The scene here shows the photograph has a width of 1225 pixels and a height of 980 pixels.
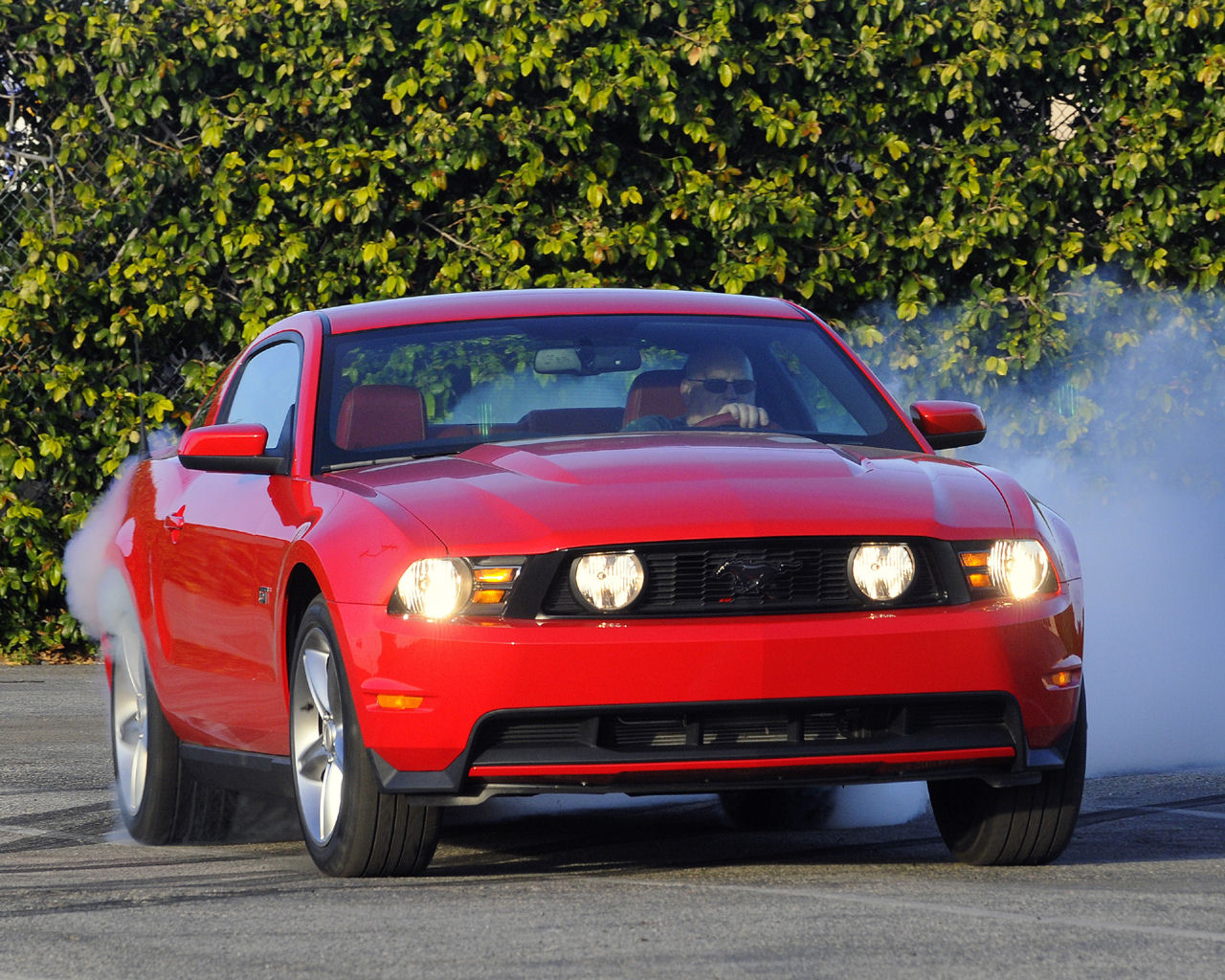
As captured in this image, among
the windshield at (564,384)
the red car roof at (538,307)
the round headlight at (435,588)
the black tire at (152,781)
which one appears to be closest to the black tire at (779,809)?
the windshield at (564,384)

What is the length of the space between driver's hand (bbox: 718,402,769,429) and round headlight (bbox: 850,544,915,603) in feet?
4.11

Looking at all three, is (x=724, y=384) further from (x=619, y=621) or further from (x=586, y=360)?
(x=619, y=621)

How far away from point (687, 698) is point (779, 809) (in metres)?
2.04

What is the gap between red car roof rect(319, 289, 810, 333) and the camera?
6.77 meters

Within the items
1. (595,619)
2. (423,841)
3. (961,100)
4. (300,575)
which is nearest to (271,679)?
(300,575)

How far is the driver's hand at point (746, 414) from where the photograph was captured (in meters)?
6.53

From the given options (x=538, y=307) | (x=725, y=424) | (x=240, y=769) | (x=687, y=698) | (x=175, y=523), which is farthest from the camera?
(x=175, y=523)

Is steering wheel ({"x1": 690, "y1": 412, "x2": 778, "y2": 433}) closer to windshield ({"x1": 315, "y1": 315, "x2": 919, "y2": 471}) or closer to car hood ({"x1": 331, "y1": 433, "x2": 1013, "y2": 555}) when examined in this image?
windshield ({"x1": 315, "y1": 315, "x2": 919, "y2": 471})

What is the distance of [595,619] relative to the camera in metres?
5.15

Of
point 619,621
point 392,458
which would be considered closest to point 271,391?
point 392,458

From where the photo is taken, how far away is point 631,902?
16.8 feet

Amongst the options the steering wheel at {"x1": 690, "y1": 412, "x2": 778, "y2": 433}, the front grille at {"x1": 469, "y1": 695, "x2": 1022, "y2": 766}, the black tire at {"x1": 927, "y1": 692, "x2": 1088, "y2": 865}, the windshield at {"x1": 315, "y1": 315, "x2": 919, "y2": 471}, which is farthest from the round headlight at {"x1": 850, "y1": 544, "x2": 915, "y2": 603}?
the steering wheel at {"x1": 690, "y1": 412, "x2": 778, "y2": 433}

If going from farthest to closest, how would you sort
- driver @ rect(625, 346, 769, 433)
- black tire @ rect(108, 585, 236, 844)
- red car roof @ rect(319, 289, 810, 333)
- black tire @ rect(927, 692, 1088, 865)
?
black tire @ rect(108, 585, 236, 844), red car roof @ rect(319, 289, 810, 333), driver @ rect(625, 346, 769, 433), black tire @ rect(927, 692, 1088, 865)

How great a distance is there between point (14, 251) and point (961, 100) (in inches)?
217
